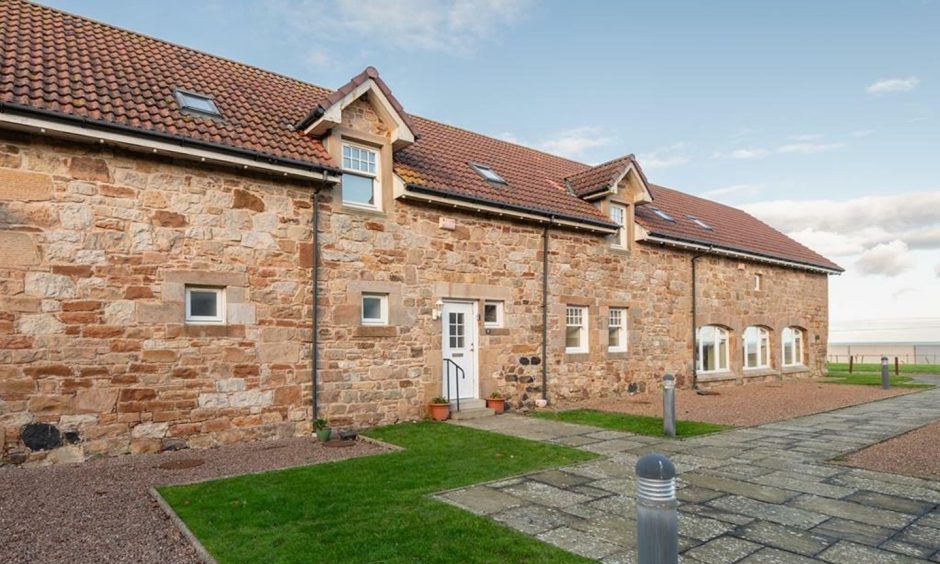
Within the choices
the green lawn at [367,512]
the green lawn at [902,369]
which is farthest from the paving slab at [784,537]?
the green lawn at [902,369]

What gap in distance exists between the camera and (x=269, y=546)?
4977 mm

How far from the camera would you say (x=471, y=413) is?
12258 millimetres

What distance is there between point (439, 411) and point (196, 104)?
7.44 m

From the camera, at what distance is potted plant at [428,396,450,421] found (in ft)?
38.1

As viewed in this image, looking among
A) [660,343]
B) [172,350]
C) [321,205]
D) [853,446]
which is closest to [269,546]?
[172,350]

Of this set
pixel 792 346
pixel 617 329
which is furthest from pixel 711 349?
pixel 792 346

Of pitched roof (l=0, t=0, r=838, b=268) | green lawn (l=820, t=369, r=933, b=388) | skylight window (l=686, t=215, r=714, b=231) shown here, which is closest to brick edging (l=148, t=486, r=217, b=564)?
pitched roof (l=0, t=0, r=838, b=268)

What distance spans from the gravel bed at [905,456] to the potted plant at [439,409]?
6.75 metres

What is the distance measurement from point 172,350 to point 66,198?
264cm

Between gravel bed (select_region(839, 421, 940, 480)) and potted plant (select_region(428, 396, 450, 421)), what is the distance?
22.1 feet

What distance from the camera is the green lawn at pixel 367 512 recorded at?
4.82m

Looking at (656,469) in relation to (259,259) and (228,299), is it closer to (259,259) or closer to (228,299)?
(228,299)

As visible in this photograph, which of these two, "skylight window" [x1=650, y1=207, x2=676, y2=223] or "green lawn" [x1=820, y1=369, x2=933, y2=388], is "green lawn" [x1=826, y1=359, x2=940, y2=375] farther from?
"skylight window" [x1=650, y1=207, x2=676, y2=223]

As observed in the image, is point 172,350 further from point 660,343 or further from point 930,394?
point 930,394
